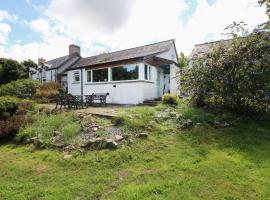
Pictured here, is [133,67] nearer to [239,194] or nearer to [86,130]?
[86,130]

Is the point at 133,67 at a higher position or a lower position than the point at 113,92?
higher

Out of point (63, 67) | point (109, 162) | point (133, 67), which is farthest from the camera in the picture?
point (63, 67)

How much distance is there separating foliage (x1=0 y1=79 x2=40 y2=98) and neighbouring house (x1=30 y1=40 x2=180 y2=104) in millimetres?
3953

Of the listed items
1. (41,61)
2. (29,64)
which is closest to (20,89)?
(41,61)

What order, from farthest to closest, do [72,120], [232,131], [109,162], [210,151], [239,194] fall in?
[72,120] → [232,131] → [210,151] → [109,162] → [239,194]

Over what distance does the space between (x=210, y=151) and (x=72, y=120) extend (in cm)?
569

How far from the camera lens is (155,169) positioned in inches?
224

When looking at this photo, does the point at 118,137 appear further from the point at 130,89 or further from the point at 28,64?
the point at 28,64

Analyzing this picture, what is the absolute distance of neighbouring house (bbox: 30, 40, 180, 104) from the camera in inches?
602

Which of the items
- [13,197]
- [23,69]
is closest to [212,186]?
[13,197]

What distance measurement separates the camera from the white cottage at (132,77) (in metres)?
15.3

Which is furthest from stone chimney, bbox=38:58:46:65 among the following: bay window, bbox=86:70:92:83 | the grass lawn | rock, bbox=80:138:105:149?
rock, bbox=80:138:105:149

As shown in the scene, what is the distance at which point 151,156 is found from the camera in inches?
252

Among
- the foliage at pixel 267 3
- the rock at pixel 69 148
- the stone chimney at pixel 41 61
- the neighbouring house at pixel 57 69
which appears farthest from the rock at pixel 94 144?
the stone chimney at pixel 41 61
